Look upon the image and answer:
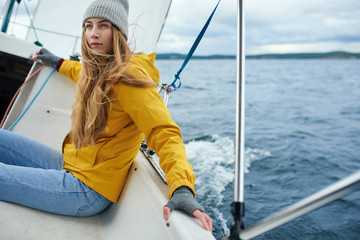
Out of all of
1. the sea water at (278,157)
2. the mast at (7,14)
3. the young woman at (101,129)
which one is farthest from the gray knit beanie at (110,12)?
the mast at (7,14)

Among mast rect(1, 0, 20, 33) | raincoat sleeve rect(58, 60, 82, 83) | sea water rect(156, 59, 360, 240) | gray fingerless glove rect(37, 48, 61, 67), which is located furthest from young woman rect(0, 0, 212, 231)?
mast rect(1, 0, 20, 33)

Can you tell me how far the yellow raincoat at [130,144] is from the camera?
0.96m

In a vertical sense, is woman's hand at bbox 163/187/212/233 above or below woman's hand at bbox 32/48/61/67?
below

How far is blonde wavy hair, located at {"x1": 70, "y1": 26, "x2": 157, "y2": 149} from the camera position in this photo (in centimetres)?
110

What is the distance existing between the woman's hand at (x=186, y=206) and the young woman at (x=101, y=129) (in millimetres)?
164

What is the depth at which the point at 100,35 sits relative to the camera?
1185 mm

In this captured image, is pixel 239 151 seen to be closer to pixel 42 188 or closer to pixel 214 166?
pixel 42 188

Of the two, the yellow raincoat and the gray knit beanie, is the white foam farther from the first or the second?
the gray knit beanie

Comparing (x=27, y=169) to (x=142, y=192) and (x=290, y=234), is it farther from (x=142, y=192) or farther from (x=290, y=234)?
(x=290, y=234)

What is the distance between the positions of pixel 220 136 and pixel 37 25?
3.49 metres

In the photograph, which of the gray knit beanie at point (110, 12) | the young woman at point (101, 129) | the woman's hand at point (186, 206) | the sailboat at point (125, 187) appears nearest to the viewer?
the sailboat at point (125, 187)

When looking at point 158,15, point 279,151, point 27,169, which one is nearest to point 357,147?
point 279,151

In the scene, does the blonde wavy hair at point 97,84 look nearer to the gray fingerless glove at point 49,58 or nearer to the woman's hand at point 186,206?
the woman's hand at point 186,206

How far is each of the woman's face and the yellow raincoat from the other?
114 mm
